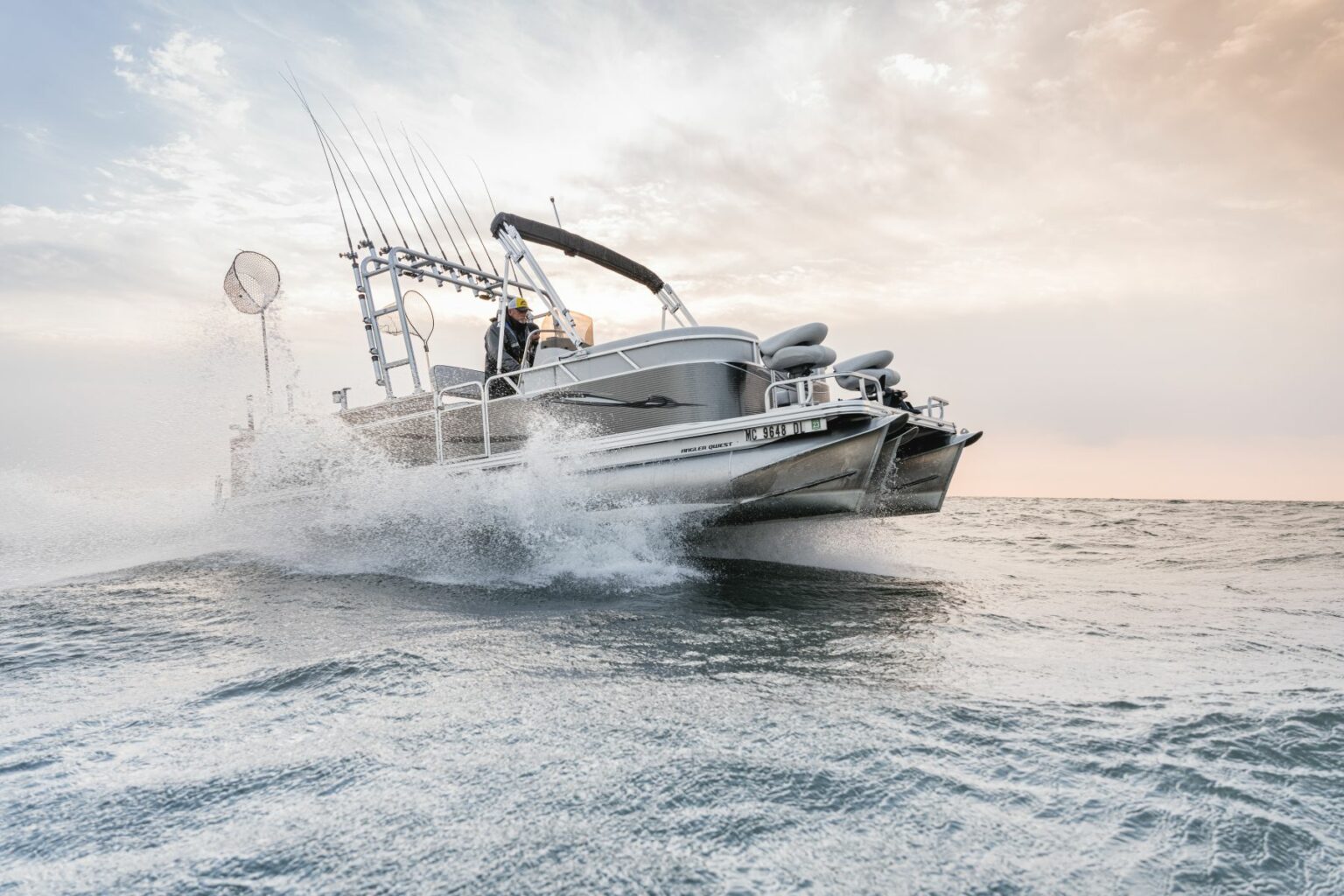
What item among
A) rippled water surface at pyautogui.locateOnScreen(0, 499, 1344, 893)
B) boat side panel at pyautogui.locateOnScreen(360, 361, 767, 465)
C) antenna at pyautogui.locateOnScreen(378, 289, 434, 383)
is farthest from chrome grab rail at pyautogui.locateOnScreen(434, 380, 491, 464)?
rippled water surface at pyautogui.locateOnScreen(0, 499, 1344, 893)

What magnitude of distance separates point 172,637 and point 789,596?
410 cm

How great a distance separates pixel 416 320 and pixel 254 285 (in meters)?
2.48

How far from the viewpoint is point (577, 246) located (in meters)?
8.98

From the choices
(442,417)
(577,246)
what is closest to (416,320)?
(442,417)

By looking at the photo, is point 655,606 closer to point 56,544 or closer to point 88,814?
point 88,814

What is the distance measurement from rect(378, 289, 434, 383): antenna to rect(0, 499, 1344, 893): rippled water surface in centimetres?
594

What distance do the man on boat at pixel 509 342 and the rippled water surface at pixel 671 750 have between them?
4122 millimetres

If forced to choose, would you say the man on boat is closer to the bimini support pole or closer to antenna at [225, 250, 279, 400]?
the bimini support pole

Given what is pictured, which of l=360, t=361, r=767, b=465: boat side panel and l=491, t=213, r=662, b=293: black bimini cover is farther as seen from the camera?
l=491, t=213, r=662, b=293: black bimini cover

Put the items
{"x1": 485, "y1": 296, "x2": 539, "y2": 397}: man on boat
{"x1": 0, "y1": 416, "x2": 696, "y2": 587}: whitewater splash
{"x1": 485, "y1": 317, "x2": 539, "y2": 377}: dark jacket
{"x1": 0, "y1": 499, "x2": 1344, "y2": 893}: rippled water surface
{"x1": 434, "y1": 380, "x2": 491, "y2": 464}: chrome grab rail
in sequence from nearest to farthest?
1. {"x1": 0, "y1": 499, "x2": 1344, "y2": 893}: rippled water surface
2. {"x1": 0, "y1": 416, "x2": 696, "y2": 587}: whitewater splash
3. {"x1": 434, "y1": 380, "x2": 491, "y2": 464}: chrome grab rail
4. {"x1": 485, "y1": 296, "x2": 539, "y2": 397}: man on boat
5. {"x1": 485, "y1": 317, "x2": 539, "y2": 377}: dark jacket

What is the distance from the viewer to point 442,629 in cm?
426

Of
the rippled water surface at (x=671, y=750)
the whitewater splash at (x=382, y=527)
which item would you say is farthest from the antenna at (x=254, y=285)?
the rippled water surface at (x=671, y=750)

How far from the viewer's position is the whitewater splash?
739 centimetres

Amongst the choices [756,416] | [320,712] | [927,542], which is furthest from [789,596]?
[927,542]
